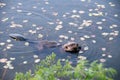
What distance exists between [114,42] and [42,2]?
7.54ft

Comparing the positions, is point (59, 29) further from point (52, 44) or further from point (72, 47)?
point (72, 47)

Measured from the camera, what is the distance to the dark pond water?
15.1ft

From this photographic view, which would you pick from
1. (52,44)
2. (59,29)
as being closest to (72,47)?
(52,44)

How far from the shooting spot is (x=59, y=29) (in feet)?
17.6

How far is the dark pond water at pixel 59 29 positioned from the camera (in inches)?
181

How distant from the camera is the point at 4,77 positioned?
4.21 m

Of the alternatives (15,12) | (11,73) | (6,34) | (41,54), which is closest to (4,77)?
(11,73)

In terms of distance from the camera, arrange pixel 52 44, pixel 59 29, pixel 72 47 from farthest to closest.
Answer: pixel 59 29, pixel 52 44, pixel 72 47

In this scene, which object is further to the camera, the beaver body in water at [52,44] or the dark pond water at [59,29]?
the beaver body in water at [52,44]

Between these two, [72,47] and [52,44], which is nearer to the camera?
[72,47]

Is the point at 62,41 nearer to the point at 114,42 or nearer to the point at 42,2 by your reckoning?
the point at 114,42

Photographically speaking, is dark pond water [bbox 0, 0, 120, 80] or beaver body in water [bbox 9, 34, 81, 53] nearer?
dark pond water [bbox 0, 0, 120, 80]

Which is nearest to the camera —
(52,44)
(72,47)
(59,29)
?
(72,47)

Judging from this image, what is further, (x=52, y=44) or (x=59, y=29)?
(x=59, y=29)
